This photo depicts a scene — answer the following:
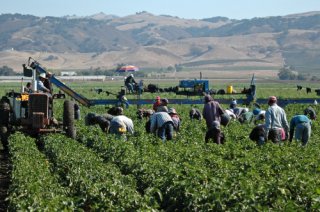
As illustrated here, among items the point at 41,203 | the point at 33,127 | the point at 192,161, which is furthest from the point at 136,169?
the point at 33,127

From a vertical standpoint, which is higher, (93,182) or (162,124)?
(162,124)

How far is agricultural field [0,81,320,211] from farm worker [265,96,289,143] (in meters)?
0.55

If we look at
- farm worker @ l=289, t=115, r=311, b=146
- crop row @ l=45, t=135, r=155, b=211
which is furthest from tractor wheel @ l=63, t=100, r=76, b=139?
farm worker @ l=289, t=115, r=311, b=146

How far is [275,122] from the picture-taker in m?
17.2

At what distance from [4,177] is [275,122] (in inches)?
248

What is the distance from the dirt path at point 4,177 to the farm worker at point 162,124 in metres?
3.75

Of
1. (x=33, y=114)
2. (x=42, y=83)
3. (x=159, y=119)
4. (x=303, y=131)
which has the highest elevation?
(x=42, y=83)

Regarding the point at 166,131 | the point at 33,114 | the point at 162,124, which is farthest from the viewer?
the point at 33,114

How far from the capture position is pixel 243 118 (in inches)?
1060

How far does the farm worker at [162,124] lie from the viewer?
1859cm

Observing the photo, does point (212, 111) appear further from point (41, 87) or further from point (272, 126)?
point (41, 87)

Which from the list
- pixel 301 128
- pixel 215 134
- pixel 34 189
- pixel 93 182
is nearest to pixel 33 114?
pixel 215 134

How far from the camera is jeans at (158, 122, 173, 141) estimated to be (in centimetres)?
1870

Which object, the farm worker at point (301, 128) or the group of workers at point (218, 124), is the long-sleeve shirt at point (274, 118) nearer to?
the group of workers at point (218, 124)
